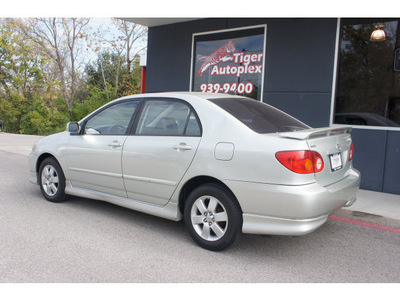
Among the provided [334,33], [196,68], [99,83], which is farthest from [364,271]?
[99,83]

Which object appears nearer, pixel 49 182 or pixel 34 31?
pixel 49 182

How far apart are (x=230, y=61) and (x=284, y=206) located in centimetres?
615

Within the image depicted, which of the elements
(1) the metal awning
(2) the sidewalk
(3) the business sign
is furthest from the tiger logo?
(2) the sidewalk

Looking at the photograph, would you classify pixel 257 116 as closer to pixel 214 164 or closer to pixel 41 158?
pixel 214 164

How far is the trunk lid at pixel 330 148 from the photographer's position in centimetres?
331

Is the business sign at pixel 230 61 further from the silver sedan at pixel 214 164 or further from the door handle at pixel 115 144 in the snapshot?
the door handle at pixel 115 144

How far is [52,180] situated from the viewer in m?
5.26

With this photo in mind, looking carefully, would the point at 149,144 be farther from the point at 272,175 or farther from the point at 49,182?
the point at 49,182

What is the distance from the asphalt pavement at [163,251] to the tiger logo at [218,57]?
198 inches

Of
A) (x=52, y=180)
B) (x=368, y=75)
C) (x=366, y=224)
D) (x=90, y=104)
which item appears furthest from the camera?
(x=90, y=104)

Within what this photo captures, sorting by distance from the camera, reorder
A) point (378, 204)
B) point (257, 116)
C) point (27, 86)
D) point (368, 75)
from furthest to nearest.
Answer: point (27, 86)
point (368, 75)
point (378, 204)
point (257, 116)

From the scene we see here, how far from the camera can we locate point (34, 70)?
89.0ft

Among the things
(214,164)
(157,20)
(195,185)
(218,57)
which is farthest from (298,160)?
(157,20)

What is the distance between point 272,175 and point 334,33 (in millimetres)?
4821
